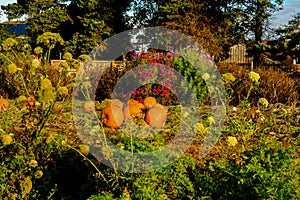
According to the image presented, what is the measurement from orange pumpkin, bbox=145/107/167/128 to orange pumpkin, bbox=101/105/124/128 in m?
0.38

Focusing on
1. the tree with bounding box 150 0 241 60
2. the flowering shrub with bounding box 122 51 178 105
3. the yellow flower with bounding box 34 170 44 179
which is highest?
the tree with bounding box 150 0 241 60

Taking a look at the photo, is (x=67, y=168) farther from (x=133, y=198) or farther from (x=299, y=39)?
(x=299, y=39)

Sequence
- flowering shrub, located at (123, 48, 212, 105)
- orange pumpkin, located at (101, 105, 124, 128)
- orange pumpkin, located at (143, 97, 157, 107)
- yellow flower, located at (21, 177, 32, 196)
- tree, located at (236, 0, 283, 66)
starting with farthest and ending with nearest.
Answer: tree, located at (236, 0, 283, 66)
flowering shrub, located at (123, 48, 212, 105)
orange pumpkin, located at (143, 97, 157, 107)
orange pumpkin, located at (101, 105, 124, 128)
yellow flower, located at (21, 177, 32, 196)

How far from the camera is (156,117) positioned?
5.68 m

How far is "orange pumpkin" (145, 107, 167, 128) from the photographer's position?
18.5 feet

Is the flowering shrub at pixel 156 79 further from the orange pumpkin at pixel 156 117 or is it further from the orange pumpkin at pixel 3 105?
the orange pumpkin at pixel 3 105

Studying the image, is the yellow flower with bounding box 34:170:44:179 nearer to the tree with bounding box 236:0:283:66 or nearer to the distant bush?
the distant bush

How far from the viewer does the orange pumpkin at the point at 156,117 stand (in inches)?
222

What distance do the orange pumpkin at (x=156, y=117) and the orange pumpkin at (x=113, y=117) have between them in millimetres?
378

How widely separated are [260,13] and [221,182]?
22.8 metres

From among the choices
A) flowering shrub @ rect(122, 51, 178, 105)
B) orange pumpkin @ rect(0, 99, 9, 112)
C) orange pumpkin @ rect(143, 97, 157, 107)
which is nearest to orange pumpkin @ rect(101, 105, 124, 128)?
orange pumpkin @ rect(143, 97, 157, 107)

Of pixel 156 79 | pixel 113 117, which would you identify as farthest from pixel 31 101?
pixel 156 79

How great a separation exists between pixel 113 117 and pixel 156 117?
0.59m

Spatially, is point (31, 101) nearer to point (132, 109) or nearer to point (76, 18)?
point (132, 109)
